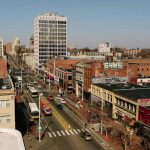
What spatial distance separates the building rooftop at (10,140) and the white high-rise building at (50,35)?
518 feet

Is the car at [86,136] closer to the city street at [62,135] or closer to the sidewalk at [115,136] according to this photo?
the city street at [62,135]

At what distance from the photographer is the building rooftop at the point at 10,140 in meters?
21.7

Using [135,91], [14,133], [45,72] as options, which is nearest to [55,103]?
[135,91]

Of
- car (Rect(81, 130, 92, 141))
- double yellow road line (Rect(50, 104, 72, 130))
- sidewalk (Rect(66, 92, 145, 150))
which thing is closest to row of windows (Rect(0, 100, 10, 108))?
car (Rect(81, 130, 92, 141))

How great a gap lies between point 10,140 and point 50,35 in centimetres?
16156

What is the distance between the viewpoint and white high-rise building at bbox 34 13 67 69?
181m

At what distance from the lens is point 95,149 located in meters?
51.0

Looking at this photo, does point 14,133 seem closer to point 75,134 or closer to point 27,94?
point 75,134

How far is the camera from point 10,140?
78.1ft

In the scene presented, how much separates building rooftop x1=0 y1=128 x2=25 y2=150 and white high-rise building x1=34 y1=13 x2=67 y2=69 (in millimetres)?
157777

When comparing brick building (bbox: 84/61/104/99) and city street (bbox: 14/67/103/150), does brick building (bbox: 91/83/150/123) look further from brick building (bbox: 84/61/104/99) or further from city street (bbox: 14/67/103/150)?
city street (bbox: 14/67/103/150)

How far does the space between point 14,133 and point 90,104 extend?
206 ft

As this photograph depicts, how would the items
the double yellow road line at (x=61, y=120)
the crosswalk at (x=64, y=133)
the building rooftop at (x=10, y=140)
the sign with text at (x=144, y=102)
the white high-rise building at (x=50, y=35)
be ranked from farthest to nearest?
1. the white high-rise building at (x=50, y=35)
2. the double yellow road line at (x=61, y=120)
3. the sign with text at (x=144, y=102)
4. the crosswalk at (x=64, y=133)
5. the building rooftop at (x=10, y=140)

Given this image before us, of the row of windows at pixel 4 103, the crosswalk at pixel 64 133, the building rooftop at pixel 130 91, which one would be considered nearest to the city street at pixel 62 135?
the crosswalk at pixel 64 133
